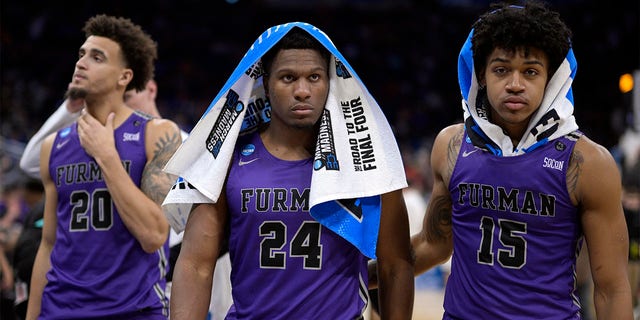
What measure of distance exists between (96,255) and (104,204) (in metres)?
0.26

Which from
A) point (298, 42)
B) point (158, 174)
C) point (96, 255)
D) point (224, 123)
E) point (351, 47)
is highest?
point (351, 47)

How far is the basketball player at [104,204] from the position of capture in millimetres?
4219

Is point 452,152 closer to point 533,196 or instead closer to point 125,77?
point 533,196

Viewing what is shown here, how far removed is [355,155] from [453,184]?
43cm

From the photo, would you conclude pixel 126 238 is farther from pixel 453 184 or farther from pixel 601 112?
pixel 601 112

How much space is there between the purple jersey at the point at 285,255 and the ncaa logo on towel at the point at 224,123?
0.15m

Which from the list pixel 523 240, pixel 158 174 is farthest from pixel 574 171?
pixel 158 174

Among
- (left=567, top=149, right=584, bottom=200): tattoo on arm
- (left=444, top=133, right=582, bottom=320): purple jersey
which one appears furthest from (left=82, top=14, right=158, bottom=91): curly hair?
(left=567, top=149, right=584, bottom=200): tattoo on arm

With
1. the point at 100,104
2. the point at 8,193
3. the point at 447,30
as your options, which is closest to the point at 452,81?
the point at 447,30

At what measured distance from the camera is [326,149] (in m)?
3.30

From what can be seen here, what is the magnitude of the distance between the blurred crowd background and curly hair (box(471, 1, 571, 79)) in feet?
45.1

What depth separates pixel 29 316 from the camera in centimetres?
446

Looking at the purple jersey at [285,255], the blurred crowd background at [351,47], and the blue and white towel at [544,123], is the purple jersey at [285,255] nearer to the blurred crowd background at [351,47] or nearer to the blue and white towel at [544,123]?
the blue and white towel at [544,123]

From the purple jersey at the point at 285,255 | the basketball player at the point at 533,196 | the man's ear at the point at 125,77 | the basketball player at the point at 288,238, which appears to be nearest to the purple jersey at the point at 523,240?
the basketball player at the point at 533,196
